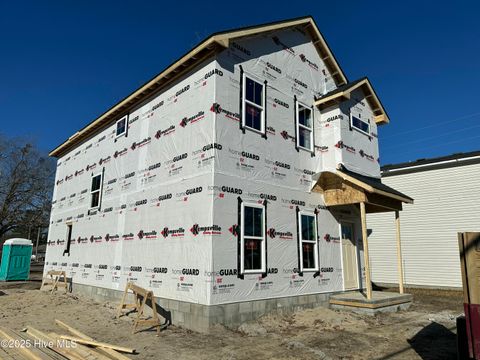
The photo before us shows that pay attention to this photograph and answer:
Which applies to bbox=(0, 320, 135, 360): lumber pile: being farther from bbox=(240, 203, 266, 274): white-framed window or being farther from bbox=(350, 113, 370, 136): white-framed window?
→ bbox=(350, 113, 370, 136): white-framed window

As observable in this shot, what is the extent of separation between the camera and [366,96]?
15.3m

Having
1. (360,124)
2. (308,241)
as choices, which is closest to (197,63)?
(308,241)

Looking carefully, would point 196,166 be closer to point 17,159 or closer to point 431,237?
point 431,237

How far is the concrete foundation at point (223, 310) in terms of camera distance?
27.4 ft

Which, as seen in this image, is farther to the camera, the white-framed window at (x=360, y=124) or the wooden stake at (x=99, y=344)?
the white-framed window at (x=360, y=124)

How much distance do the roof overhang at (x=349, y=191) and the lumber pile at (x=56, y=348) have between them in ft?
27.3

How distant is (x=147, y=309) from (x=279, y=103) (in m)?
7.93

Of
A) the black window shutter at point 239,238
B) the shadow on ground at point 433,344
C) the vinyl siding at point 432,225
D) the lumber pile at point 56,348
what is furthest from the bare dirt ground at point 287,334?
the vinyl siding at point 432,225

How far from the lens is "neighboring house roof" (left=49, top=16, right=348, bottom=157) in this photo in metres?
9.77

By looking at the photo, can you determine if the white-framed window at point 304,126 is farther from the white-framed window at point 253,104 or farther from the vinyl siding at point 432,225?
the vinyl siding at point 432,225

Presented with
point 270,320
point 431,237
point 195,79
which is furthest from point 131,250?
point 431,237

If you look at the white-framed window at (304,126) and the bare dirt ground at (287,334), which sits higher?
the white-framed window at (304,126)

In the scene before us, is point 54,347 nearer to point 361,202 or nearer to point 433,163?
point 361,202

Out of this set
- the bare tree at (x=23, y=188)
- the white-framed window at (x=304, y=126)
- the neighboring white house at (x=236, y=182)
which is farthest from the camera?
the bare tree at (x=23, y=188)
